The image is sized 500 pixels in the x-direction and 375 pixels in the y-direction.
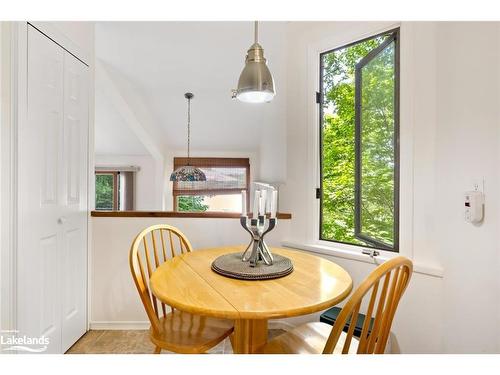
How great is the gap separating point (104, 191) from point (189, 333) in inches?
214

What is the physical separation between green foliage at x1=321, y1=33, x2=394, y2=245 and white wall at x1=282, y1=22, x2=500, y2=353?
0.45 feet

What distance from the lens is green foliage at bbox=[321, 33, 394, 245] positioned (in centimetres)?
175

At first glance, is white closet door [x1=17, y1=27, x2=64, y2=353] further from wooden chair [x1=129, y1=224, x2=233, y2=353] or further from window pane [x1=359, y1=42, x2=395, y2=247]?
window pane [x1=359, y1=42, x2=395, y2=247]

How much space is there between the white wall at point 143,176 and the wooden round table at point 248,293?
4.69 meters

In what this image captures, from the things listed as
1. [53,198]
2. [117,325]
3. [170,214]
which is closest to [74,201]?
[53,198]

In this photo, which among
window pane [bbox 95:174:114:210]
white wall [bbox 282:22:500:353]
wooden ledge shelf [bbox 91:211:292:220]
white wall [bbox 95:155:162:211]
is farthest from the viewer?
window pane [bbox 95:174:114:210]

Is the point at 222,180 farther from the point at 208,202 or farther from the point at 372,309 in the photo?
the point at 372,309

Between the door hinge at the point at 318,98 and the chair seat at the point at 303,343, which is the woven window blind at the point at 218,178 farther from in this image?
the chair seat at the point at 303,343

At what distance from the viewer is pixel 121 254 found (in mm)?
2080

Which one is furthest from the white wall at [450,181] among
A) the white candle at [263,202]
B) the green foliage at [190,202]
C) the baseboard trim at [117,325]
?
the green foliage at [190,202]

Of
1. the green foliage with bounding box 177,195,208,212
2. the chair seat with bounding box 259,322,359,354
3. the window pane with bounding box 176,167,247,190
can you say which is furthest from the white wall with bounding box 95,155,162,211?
the chair seat with bounding box 259,322,359,354

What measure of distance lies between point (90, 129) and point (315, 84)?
1636 mm

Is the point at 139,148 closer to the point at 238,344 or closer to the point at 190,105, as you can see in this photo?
the point at 190,105
